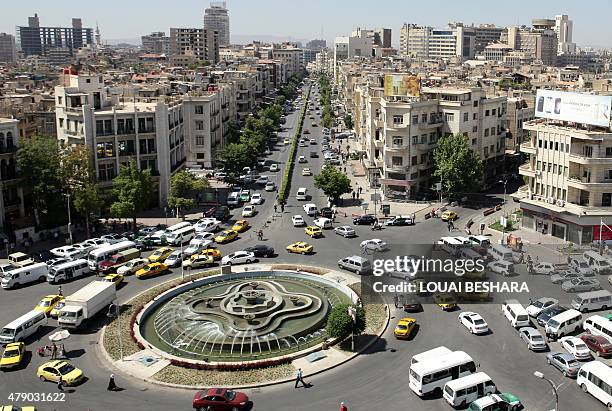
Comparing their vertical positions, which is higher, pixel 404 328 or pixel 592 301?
pixel 592 301

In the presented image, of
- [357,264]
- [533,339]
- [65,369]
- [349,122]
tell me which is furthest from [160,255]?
[349,122]

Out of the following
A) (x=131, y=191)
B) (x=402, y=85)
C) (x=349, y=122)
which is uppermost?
(x=402, y=85)

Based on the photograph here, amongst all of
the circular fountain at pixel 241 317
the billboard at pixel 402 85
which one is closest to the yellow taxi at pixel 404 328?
the circular fountain at pixel 241 317

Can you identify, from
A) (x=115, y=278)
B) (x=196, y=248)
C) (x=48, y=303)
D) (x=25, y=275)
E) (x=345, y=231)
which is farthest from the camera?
(x=345, y=231)

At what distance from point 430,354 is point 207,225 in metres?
31.2

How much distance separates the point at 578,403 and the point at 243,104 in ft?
343

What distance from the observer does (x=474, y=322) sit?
116 ft

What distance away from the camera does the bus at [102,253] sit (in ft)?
154

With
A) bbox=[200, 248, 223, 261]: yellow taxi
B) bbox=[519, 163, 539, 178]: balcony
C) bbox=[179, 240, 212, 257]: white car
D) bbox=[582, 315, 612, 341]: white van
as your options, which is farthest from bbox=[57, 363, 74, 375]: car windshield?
bbox=[519, 163, 539, 178]: balcony

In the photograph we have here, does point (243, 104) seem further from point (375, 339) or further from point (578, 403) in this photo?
point (578, 403)

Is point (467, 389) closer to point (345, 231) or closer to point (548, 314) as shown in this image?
point (548, 314)

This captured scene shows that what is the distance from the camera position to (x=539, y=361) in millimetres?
32156

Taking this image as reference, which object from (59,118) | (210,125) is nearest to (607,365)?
(59,118)

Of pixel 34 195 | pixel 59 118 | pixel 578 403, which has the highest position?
pixel 59 118
